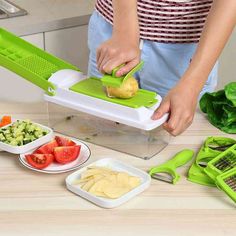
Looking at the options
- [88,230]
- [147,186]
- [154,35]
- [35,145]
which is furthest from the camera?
[154,35]

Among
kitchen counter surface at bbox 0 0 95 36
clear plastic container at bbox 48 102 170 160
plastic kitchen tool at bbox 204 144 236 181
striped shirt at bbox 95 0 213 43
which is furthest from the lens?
kitchen counter surface at bbox 0 0 95 36

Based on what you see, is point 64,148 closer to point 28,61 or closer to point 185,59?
point 28,61

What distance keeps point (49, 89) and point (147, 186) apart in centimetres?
31

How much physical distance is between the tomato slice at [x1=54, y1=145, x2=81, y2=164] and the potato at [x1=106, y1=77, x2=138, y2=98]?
13cm

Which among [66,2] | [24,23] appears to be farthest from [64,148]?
[66,2]

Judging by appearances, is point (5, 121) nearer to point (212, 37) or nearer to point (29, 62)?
point (29, 62)

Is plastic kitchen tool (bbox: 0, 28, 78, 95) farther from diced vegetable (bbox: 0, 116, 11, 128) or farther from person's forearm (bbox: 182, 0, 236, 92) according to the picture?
person's forearm (bbox: 182, 0, 236, 92)

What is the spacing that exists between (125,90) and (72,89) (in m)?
0.12

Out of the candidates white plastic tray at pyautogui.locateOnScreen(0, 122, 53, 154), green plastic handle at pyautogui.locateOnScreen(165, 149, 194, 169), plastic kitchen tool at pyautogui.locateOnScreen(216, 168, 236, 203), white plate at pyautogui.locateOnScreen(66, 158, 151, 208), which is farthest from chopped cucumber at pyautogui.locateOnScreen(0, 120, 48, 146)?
plastic kitchen tool at pyautogui.locateOnScreen(216, 168, 236, 203)

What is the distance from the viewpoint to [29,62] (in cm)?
128

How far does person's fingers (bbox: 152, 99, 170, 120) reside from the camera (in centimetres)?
113

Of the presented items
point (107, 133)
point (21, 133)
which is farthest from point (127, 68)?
point (21, 133)

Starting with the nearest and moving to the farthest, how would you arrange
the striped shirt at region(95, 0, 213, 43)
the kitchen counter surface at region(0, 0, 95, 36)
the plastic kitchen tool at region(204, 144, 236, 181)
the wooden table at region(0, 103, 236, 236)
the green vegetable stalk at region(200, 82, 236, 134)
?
the wooden table at region(0, 103, 236, 236)
the plastic kitchen tool at region(204, 144, 236, 181)
the green vegetable stalk at region(200, 82, 236, 134)
the striped shirt at region(95, 0, 213, 43)
the kitchen counter surface at region(0, 0, 95, 36)

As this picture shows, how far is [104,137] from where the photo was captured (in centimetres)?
123
